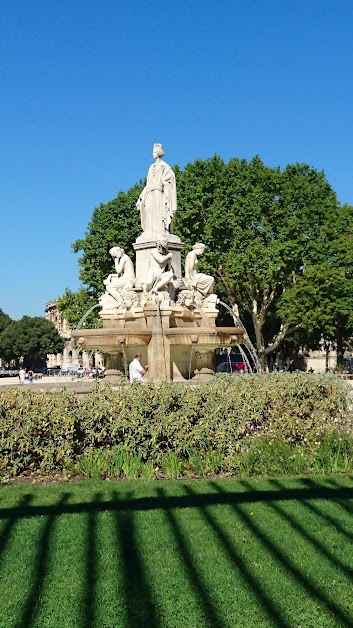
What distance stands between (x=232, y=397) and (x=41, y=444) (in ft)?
8.23

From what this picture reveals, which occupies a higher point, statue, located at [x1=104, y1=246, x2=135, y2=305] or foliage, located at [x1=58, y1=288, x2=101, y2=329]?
foliage, located at [x1=58, y1=288, x2=101, y2=329]

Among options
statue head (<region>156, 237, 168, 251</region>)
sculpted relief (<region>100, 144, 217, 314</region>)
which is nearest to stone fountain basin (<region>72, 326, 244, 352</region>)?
sculpted relief (<region>100, 144, 217, 314</region>)

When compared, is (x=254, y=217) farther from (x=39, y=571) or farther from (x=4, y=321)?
(x=4, y=321)

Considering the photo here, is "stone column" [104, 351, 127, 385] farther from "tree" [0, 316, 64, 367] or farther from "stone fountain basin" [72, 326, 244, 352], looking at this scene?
"tree" [0, 316, 64, 367]

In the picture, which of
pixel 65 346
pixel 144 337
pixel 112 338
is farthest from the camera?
pixel 65 346

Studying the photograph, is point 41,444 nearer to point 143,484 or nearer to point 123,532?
point 143,484

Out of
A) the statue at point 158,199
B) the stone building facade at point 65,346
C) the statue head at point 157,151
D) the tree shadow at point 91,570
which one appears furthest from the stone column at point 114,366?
the stone building facade at point 65,346

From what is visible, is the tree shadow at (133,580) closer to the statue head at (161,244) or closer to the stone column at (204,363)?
the stone column at (204,363)

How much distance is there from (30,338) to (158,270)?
71.0m

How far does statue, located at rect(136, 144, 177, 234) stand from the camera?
691 inches

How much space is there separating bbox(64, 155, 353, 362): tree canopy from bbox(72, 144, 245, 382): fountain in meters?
17.6

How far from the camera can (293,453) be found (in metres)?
8.59

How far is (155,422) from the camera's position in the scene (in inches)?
342

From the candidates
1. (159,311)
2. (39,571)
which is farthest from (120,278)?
(39,571)
